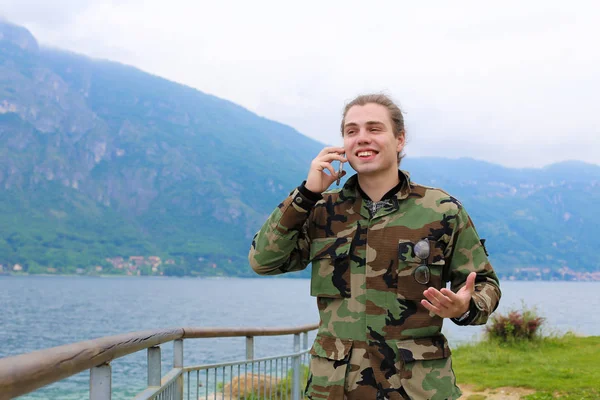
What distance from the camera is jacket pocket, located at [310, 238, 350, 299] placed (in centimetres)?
226

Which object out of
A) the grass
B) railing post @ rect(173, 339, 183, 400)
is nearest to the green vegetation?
the grass

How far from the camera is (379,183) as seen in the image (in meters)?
2.37

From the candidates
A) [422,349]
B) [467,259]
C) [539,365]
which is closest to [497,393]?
[539,365]

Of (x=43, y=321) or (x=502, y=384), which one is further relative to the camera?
(x=43, y=321)

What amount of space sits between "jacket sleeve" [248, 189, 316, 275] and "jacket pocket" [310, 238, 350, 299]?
0.09 m

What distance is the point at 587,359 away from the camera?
12078mm

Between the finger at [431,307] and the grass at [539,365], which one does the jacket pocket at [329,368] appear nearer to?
the finger at [431,307]

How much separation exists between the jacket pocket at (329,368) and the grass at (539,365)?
7.36m

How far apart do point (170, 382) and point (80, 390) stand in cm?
2344

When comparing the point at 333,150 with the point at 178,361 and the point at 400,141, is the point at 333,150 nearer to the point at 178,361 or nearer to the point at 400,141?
the point at 400,141

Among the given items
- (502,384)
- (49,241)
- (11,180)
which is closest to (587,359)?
(502,384)

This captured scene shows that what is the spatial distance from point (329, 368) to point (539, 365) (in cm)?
1027

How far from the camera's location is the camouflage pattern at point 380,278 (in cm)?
215

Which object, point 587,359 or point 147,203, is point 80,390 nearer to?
point 587,359
